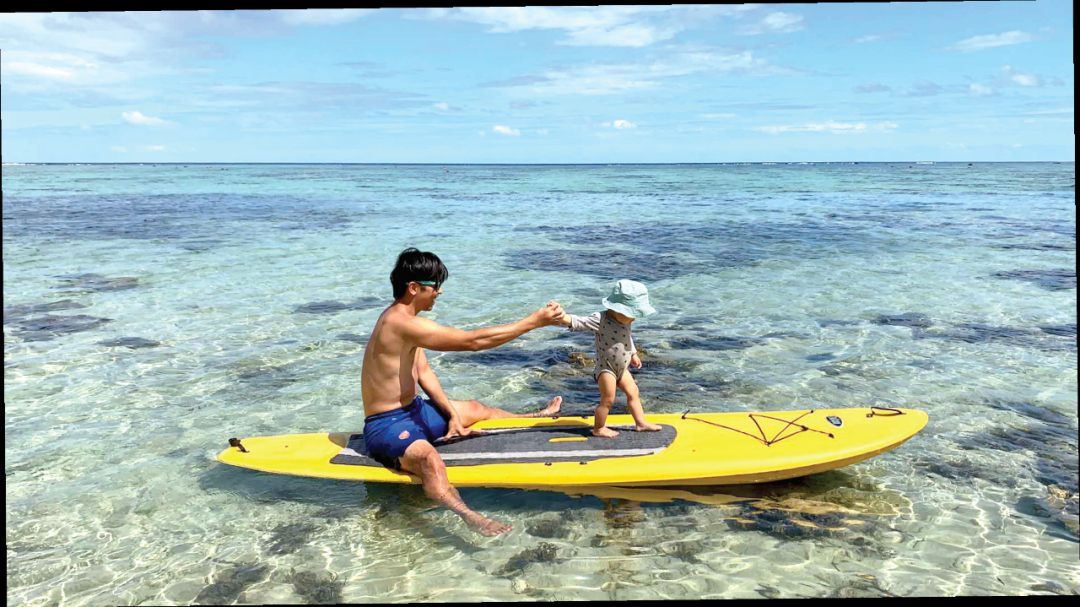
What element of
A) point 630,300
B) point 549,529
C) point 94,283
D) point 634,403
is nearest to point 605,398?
point 634,403

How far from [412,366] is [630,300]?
1.97 meters

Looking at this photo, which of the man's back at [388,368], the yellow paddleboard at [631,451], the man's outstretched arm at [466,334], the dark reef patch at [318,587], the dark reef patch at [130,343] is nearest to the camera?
the dark reef patch at [318,587]

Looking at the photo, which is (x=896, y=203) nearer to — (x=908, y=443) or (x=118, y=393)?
(x=908, y=443)

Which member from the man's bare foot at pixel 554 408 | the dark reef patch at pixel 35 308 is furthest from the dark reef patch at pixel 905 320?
the dark reef patch at pixel 35 308

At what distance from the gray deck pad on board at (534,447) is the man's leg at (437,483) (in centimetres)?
27

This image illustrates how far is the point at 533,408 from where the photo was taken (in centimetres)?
866

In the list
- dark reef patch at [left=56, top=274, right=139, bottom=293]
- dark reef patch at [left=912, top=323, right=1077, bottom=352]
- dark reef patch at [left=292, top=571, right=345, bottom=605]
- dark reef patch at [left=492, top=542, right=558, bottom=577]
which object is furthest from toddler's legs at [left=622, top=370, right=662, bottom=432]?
dark reef patch at [left=56, top=274, right=139, bottom=293]

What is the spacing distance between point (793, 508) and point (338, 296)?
36.2 feet

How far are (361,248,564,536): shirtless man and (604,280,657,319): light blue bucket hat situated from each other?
539 mm

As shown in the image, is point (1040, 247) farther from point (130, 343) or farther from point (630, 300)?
point (130, 343)

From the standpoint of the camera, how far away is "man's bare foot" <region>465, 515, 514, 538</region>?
561 cm

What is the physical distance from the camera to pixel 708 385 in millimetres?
9258

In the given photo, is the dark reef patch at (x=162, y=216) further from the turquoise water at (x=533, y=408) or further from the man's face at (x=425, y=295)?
the man's face at (x=425, y=295)

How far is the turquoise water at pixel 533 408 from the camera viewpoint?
533 centimetres
